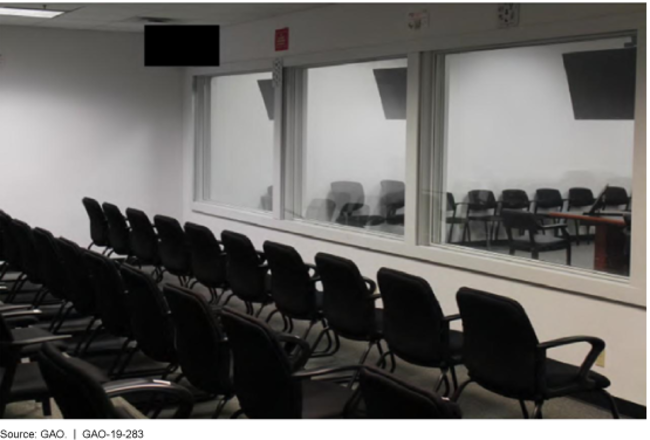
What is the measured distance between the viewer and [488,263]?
616 cm

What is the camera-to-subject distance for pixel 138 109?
10.8m

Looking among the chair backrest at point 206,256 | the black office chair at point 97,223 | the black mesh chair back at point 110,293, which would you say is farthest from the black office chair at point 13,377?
the black office chair at point 97,223

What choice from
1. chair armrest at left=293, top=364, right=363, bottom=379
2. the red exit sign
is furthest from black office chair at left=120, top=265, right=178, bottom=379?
the red exit sign

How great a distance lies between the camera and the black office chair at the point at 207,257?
6.76m

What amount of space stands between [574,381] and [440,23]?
3231 millimetres

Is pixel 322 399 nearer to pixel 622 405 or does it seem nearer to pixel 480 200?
pixel 622 405

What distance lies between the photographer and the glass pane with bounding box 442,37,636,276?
549cm

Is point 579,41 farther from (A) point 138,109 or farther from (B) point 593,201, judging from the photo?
(A) point 138,109

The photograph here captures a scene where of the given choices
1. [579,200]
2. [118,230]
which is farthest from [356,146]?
[579,200]

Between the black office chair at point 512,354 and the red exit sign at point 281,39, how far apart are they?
4.78 meters

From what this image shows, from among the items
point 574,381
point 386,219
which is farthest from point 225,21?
point 574,381

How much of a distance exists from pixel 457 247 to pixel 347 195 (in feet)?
5.81

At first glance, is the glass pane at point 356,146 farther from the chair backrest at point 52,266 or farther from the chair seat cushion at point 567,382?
the chair seat cushion at point 567,382

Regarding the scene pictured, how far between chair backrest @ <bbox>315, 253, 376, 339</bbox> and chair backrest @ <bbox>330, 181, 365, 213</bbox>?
2.67 m
